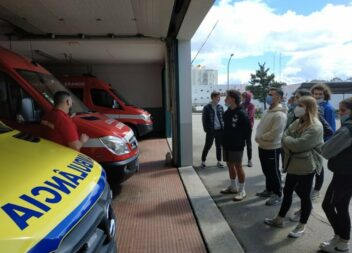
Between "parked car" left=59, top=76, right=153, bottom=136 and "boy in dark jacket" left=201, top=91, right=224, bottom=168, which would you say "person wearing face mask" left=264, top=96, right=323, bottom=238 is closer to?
"boy in dark jacket" left=201, top=91, right=224, bottom=168

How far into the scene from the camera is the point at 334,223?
3504mm

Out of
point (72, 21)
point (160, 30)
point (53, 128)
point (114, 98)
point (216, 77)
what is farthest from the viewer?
point (216, 77)

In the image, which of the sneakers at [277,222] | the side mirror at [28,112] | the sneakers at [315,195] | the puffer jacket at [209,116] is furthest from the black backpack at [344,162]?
the puffer jacket at [209,116]

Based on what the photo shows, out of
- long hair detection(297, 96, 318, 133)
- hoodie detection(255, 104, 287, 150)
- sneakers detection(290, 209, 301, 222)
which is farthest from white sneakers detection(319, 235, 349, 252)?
hoodie detection(255, 104, 287, 150)

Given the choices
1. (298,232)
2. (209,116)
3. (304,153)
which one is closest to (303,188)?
(304,153)

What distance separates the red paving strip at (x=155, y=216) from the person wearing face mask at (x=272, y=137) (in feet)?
4.55

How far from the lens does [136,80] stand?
14070 mm

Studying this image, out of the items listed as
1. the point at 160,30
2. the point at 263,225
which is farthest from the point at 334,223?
the point at 160,30

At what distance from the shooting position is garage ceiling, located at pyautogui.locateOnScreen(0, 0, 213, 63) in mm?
5426

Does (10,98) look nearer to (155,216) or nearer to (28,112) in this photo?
(28,112)

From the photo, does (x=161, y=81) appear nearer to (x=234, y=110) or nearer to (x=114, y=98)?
(x=114, y=98)

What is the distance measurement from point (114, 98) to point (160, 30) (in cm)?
430

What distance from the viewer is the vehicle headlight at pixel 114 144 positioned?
514cm

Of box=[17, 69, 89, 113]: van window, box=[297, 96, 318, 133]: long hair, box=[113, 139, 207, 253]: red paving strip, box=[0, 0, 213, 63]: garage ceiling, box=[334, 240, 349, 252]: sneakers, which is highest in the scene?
box=[0, 0, 213, 63]: garage ceiling
